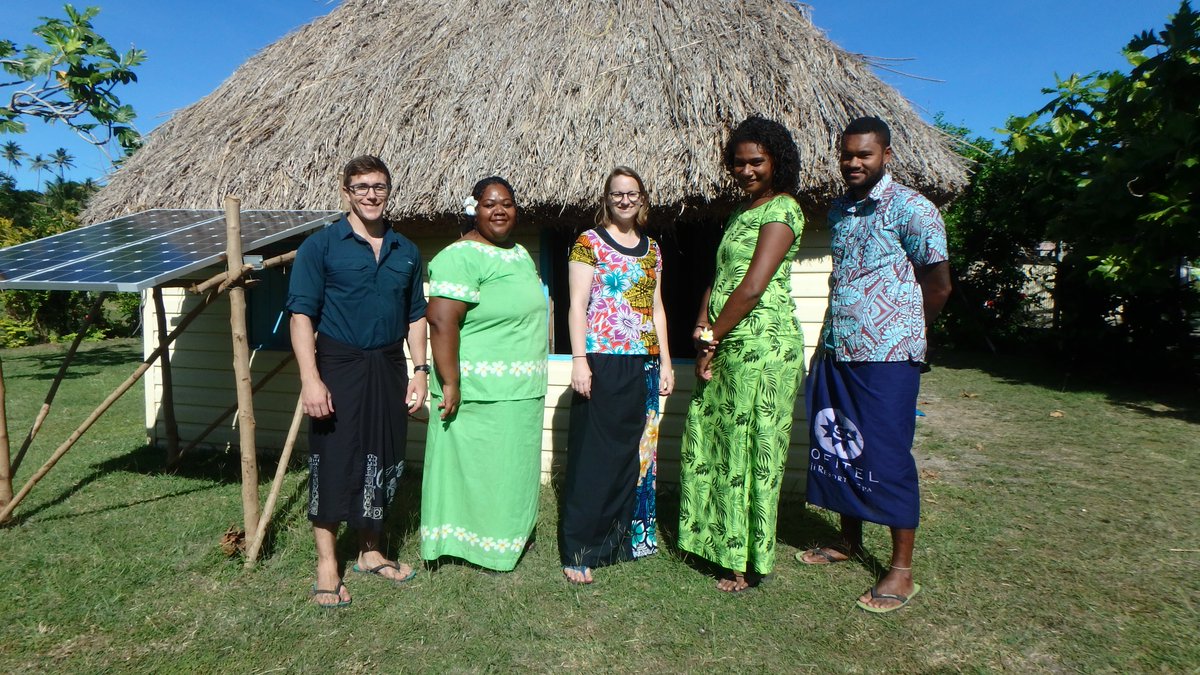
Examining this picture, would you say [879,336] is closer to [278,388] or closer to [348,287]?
[348,287]

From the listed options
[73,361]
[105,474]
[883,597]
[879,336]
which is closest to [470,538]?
[883,597]

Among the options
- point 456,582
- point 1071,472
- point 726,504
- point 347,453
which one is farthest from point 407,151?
point 1071,472

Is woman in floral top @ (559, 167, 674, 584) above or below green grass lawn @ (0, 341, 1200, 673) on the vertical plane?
above

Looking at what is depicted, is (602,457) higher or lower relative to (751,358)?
lower

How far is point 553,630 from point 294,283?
1790mm

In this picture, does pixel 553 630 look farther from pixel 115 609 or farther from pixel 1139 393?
pixel 1139 393

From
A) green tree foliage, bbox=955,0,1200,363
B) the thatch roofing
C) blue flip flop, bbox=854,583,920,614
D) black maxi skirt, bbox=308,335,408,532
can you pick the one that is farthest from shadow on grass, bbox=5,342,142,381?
green tree foliage, bbox=955,0,1200,363

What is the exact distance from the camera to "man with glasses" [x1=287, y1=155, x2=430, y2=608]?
9.70ft

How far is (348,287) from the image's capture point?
9.83 ft

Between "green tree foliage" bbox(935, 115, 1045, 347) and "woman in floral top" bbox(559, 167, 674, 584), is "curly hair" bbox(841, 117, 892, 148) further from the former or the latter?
"green tree foliage" bbox(935, 115, 1045, 347)

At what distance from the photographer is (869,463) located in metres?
3.02

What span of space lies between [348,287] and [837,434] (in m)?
2.20

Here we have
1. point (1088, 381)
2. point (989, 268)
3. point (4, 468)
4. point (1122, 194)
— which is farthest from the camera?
point (989, 268)

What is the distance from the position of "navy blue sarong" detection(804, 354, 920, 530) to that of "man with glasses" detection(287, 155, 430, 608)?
1.94 metres
